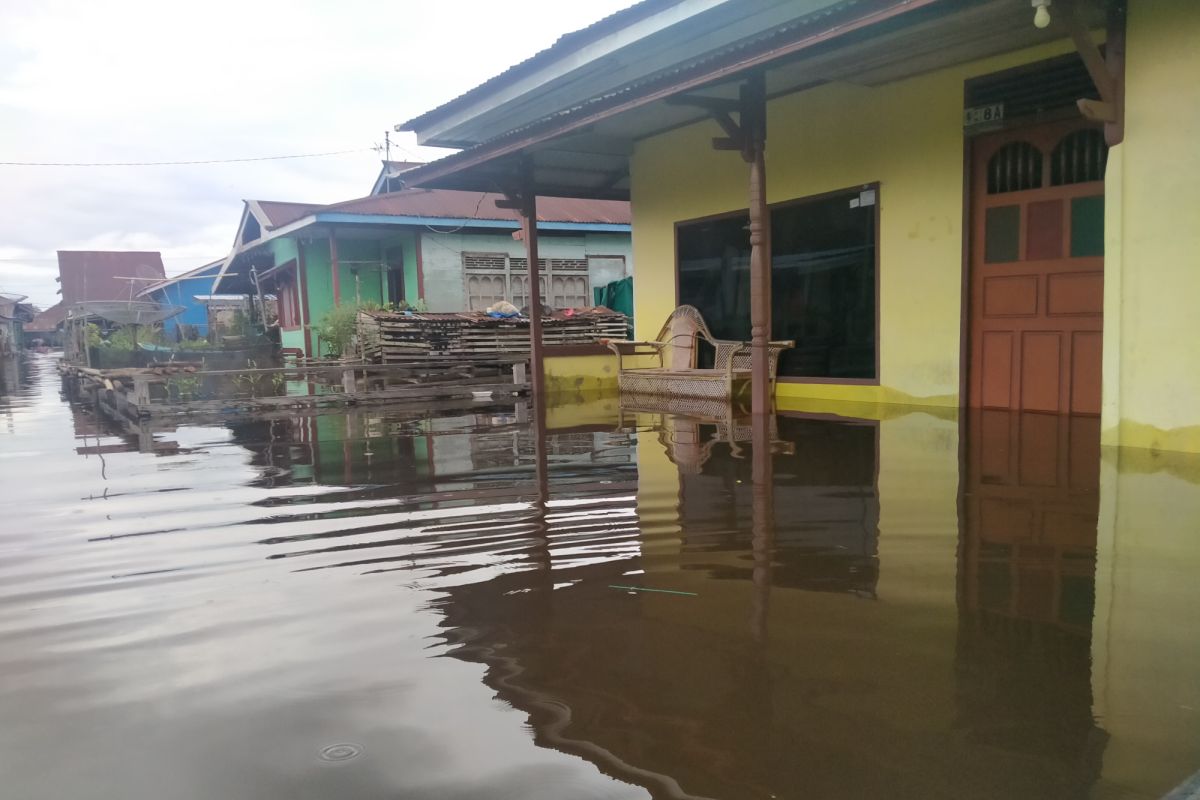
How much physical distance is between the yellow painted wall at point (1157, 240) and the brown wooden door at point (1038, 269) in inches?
51.4

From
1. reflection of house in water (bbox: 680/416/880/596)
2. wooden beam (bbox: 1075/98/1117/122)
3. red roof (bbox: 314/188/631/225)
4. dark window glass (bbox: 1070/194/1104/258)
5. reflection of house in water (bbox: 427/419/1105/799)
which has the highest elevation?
red roof (bbox: 314/188/631/225)

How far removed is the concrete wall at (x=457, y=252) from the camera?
17562 millimetres

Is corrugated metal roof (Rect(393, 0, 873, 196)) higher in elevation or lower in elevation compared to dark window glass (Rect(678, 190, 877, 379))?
higher

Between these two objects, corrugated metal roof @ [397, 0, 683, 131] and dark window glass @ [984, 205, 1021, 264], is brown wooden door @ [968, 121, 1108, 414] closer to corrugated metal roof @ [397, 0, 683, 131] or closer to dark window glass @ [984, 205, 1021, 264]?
dark window glass @ [984, 205, 1021, 264]

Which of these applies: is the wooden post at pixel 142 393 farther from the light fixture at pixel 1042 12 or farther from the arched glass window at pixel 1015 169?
the light fixture at pixel 1042 12

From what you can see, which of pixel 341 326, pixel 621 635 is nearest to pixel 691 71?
pixel 621 635

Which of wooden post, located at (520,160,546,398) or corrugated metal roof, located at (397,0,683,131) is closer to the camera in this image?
corrugated metal roof, located at (397,0,683,131)

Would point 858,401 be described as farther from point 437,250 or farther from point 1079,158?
point 437,250

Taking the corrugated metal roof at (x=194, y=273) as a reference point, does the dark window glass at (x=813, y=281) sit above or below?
below

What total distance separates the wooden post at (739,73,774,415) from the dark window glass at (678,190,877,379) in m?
1.90

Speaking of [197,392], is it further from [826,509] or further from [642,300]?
[826,509]

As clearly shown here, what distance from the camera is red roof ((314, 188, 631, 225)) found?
1723 centimetres

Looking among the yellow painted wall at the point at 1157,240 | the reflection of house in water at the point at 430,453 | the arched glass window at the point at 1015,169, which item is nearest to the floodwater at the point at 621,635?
the reflection of house in water at the point at 430,453

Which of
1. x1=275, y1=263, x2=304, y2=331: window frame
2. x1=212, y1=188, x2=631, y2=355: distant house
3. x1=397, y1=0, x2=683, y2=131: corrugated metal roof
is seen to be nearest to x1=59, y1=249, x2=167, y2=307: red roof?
x1=275, y1=263, x2=304, y2=331: window frame
